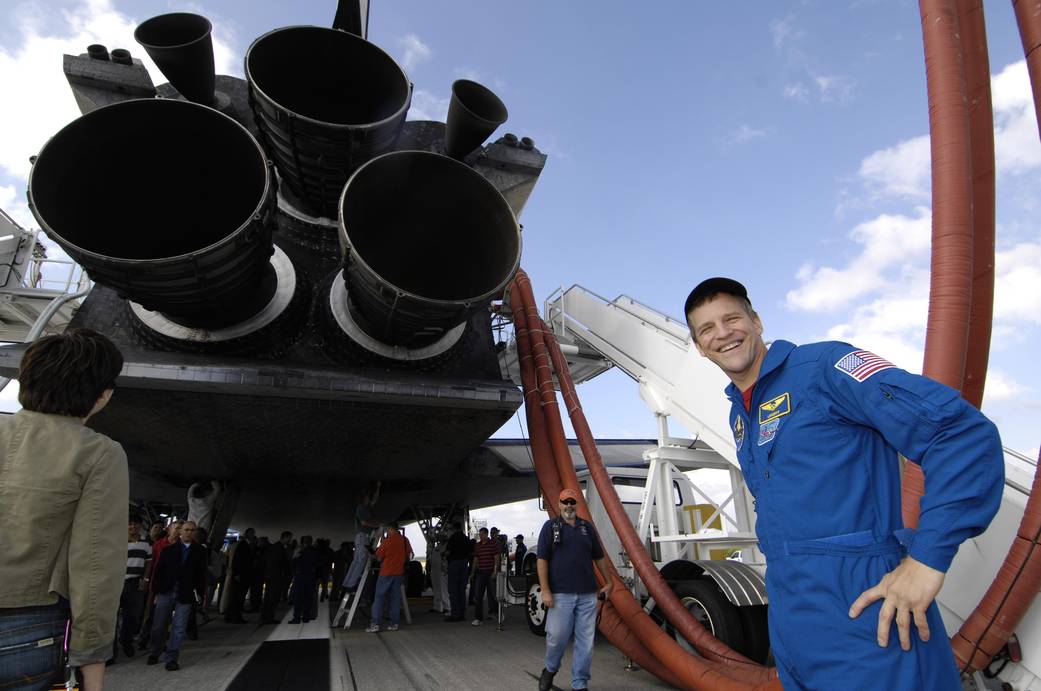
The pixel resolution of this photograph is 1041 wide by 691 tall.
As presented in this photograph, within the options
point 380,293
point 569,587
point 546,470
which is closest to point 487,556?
point 546,470

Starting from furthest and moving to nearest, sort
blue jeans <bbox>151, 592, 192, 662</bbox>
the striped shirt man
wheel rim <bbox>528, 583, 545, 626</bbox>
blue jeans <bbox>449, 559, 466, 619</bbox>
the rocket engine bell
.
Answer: the striped shirt man < blue jeans <bbox>449, 559, 466, 619</bbox> < wheel rim <bbox>528, 583, 545, 626</bbox> < blue jeans <bbox>151, 592, 192, 662</bbox> < the rocket engine bell

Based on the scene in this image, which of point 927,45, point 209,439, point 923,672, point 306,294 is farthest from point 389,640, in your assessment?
point 927,45

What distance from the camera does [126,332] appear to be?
5.17 m

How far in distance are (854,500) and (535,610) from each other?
6.46 meters

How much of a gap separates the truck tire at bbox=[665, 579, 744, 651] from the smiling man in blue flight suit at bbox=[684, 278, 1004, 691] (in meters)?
3.00

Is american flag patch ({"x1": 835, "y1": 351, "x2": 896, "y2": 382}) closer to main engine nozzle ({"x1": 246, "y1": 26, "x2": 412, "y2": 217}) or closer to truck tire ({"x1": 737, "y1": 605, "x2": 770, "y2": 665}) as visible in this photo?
truck tire ({"x1": 737, "y1": 605, "x2": 770, "y2": 665})

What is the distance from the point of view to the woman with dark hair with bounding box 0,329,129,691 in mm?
1459

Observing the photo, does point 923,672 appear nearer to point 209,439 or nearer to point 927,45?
point 927,45

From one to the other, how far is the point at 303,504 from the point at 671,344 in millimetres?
9798

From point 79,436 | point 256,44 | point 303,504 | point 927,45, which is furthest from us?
point 303,504

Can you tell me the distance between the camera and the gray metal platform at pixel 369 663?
4.60 meters

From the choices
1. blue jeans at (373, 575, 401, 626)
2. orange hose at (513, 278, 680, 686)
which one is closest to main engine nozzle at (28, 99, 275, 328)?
orange hose at (513, 278, 680, 686)

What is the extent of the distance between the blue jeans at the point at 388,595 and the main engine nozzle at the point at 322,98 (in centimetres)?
567

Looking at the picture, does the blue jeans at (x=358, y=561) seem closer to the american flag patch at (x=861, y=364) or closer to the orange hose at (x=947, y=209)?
the orange hose at (x=947, y=209)
